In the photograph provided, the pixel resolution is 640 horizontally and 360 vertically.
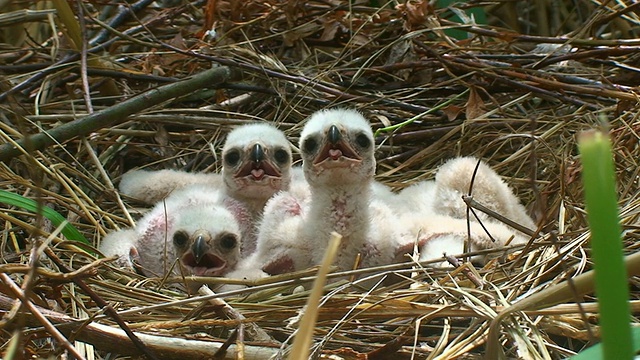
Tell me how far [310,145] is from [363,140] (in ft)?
0.63

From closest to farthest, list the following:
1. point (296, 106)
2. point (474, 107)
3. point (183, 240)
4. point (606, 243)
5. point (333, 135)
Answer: point (606, 243) → point (333, 135) → point (183, 240) → point (474, 107) → point (296, 106)

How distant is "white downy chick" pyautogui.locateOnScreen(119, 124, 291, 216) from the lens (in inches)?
129

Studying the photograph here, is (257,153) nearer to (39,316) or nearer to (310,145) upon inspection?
(310,145)

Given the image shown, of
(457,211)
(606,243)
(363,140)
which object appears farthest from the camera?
(457,211)

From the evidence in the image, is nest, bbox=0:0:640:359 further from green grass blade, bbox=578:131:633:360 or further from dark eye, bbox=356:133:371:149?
green grass blade, bbox=578:131:633:360

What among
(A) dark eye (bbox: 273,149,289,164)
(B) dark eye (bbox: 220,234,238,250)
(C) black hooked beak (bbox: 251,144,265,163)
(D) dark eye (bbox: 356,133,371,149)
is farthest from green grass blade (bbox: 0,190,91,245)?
(D) dark eye (bbox: 356,133,371,149)

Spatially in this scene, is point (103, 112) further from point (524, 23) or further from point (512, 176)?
point (524, 23)

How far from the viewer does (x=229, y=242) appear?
9.77 feet

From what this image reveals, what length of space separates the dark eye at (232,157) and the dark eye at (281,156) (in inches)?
6.3

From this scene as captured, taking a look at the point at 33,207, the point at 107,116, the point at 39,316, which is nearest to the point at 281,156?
the point at 107,116

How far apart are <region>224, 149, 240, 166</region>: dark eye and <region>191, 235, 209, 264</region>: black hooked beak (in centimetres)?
58

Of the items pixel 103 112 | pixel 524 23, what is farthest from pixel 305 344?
pixel 524 23

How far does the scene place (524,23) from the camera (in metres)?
5.52

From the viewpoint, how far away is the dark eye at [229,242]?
2955 millimetres
